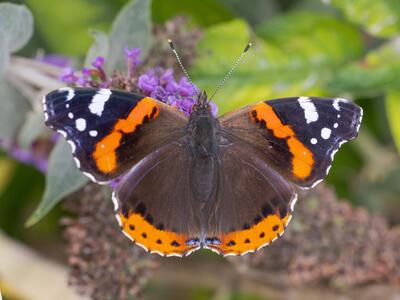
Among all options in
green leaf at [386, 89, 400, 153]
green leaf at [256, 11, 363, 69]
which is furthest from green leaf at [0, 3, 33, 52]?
green leaf at [386, 89, 400, 153]

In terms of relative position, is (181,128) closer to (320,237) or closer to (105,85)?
(105,85)

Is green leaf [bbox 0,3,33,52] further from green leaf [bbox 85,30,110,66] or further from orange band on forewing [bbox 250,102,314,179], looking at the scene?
orange band on forewing [bbox 250,102,314,179]

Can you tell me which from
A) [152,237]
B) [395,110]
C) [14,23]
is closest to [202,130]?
[152,237]

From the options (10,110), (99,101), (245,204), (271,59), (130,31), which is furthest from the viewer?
(271,59)

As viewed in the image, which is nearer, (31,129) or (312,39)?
(31,129)

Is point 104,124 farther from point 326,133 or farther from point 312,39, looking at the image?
point 312,39

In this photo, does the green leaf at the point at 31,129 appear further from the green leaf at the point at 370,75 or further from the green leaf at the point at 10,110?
the green leaf at the point at 370,75
